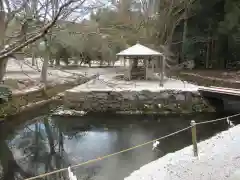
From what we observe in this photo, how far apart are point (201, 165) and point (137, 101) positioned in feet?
22.5

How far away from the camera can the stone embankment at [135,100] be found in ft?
39.5

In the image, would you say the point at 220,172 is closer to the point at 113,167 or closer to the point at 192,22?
the point at 113,167

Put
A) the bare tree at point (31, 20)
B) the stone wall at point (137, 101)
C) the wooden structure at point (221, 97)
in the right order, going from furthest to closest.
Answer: the stone wall at point (137, 101), the wooden structure at point (221, 97), the bare tree at point (31, 20)

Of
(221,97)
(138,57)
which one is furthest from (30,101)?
(221,97)

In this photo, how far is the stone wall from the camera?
12031mm

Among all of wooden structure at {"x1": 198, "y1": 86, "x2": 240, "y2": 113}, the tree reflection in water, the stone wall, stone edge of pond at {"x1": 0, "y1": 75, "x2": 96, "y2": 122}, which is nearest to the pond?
the tree reflection in water

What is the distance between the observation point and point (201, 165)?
208 inches

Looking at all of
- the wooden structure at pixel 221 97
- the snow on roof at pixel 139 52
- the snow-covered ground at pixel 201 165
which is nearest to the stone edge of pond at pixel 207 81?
the wooden structure at pixel 221 97

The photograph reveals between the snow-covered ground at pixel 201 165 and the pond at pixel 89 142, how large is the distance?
2.78 ft

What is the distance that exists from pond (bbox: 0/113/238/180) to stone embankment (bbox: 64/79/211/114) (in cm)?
63

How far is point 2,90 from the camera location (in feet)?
37.4

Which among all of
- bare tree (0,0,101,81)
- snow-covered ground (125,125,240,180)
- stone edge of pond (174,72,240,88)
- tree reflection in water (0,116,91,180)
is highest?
bare tree (0,0,101,81)

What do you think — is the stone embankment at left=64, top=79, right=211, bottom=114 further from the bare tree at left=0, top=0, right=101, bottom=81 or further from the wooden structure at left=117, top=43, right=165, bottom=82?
the bare tree at left=0, top=0, right=101, bottom=81

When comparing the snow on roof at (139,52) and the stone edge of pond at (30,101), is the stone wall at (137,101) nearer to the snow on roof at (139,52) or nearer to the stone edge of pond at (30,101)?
the stone edge of pond at (30,101)
